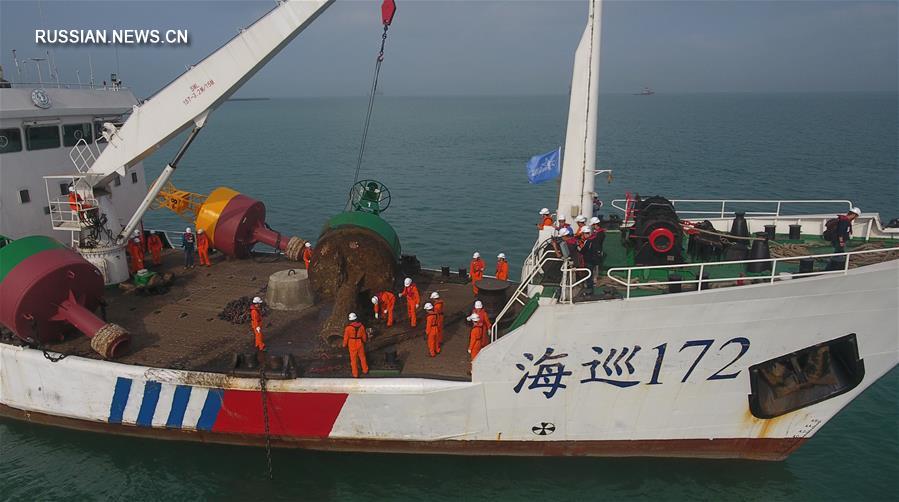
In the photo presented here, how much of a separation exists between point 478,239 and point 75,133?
1565cm

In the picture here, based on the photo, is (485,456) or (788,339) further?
(485,456)

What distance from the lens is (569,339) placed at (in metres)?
8.66

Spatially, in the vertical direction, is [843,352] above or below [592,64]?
below

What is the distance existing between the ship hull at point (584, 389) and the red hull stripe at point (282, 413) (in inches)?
1.0

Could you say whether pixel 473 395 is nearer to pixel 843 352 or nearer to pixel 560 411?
pixel 560 411

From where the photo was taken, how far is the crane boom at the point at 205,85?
1114cm

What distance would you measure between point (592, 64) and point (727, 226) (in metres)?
4.76

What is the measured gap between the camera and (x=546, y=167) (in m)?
11.2

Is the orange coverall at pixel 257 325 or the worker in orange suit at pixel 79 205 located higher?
the worker in orange suit at pixel 79 205

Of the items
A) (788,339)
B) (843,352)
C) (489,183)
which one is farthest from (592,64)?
(489,183)

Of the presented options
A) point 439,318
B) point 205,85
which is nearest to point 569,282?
point 439,318

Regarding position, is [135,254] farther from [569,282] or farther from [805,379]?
[805,379]

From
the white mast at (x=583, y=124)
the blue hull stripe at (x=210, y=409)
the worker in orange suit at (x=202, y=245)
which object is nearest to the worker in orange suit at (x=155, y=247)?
the worker in orange suit at (x=202, y=245)

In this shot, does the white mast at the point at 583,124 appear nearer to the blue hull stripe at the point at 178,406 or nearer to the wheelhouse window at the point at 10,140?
the blue hull stripe at the point at 178,406
